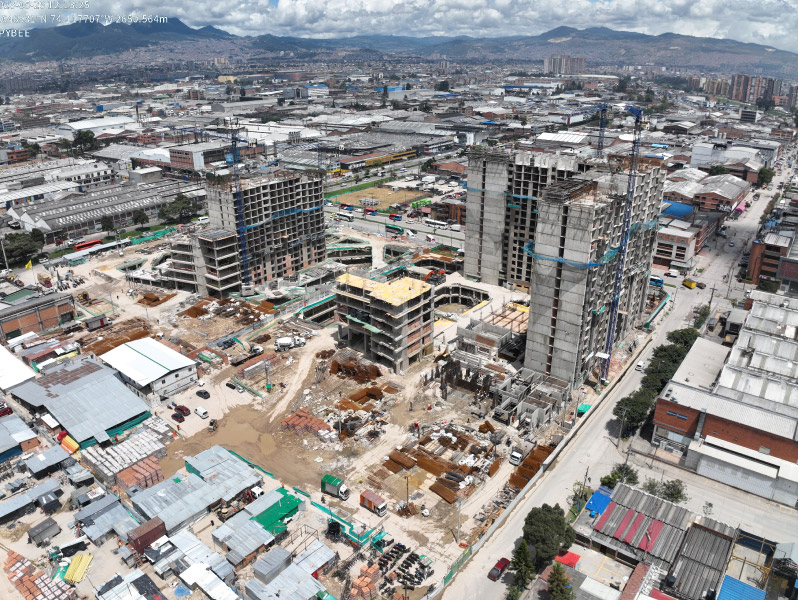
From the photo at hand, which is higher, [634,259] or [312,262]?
[634,259]

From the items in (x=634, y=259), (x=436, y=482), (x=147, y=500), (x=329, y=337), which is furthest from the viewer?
(x=329, y=337)

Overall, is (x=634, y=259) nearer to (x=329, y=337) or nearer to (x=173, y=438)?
(x=329, y=337)

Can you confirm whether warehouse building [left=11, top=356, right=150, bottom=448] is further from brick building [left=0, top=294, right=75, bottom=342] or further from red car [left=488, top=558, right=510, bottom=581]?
red car [left=488, top=558, right=510, bottom=581]

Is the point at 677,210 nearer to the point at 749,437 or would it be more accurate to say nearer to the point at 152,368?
the point at 749,437

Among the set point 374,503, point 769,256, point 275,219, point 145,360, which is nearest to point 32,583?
point 374,503

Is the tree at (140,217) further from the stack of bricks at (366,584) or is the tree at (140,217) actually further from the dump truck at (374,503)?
the stack of bricks at (366,584)

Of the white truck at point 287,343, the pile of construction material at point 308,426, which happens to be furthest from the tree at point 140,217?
the pile of construction material at point 308,426

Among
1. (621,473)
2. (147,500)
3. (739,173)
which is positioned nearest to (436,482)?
(621,473)
